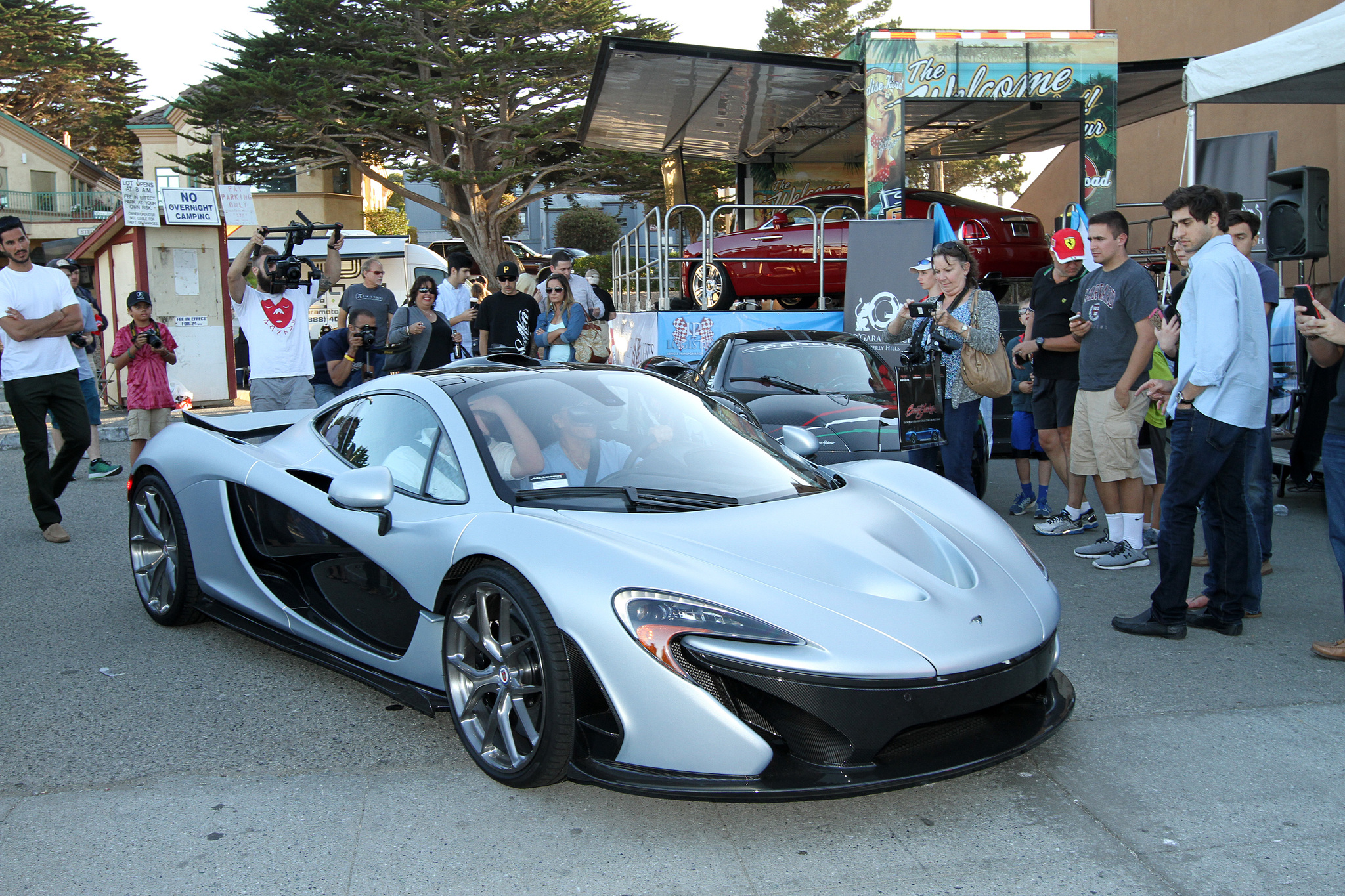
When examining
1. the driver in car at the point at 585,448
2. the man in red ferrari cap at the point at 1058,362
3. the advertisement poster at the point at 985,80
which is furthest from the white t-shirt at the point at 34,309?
the advertisement poster at the point at 985,80

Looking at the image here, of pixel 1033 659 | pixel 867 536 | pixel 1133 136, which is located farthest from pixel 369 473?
pixel 1133 136

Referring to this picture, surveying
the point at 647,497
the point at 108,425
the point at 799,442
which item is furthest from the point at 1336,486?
the point at 108,425

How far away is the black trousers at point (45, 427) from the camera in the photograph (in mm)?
6204

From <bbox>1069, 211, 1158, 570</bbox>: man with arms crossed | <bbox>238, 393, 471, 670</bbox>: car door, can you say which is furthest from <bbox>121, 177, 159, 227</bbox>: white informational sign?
<bbox>1069, 211, 1158, 570</bbox>: man with arms crossed

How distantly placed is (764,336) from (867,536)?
5146 millimetres

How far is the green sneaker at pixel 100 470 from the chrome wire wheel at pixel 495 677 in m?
7.12

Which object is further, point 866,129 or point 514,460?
point 866,129

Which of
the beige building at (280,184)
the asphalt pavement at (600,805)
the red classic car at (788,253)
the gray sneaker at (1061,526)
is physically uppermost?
the beige building at (280,184)

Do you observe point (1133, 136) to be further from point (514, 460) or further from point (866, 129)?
point (514, 460)

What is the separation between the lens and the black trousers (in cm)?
620

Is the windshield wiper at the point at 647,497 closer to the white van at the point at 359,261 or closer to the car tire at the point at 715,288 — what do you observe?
the car tire at the point at 715,288

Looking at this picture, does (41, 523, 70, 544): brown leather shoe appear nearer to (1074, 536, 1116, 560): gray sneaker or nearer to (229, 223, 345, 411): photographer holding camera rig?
(229, 223, 345, 411): photographer holding camera rig

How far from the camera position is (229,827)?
2.80 metres

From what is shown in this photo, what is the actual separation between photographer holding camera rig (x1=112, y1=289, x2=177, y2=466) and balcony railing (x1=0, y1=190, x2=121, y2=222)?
120 feet
